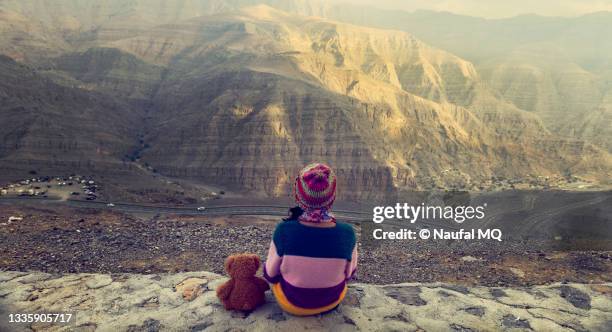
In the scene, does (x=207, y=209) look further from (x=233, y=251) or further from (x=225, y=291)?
(x=225, y=291)

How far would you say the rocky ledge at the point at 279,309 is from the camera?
523 centimetres

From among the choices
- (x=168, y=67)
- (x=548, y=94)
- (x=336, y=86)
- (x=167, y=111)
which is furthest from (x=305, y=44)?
(x=548, y=94)

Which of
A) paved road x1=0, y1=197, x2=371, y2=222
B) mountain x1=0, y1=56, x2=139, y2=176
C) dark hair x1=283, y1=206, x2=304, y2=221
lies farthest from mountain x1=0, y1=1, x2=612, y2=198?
dark hair x1=283, y1=206, x2=304, y2=221

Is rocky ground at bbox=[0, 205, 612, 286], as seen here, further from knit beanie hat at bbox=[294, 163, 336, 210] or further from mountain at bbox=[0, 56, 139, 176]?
mountain at bbox=[0, 56, 139, 176]

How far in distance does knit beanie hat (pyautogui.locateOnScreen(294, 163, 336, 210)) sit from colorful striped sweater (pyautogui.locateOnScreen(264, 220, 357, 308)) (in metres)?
0.28

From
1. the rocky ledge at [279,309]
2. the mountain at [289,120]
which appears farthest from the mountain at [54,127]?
the rocky ledge at [279,309]

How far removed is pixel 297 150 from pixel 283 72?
22384 mm

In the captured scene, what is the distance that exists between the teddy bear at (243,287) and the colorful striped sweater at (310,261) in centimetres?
37

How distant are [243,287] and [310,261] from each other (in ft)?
3.57

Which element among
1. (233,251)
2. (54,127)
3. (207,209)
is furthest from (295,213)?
(54,127)

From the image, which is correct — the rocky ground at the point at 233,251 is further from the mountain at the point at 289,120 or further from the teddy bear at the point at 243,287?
the mountain at the point at 289,120

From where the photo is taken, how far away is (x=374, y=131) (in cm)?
6450

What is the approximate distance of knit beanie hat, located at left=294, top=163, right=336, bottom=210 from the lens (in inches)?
177

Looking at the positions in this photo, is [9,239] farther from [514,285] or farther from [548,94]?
[548,94]
